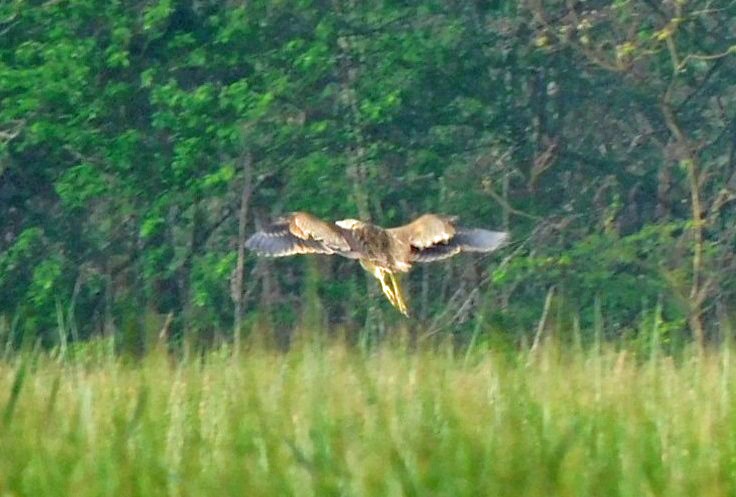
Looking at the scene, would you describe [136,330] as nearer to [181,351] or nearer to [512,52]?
[181,351]

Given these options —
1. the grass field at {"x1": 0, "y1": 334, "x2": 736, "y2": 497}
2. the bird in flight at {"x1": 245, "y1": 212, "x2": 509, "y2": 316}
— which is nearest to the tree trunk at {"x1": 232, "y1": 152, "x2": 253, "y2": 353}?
the bird in flight at {"x1": 245, "y1": 212, "x2": 509, "y2": 316}

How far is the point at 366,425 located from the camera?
13.4 feet

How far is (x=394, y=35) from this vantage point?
1770 cm

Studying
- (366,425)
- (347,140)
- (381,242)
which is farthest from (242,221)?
(366,425)

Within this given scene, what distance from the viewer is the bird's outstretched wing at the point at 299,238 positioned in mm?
9688

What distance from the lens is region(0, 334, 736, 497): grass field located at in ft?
12.6

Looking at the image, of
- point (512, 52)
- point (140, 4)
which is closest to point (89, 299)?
point (140, 4)

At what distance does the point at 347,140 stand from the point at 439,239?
25.9 ft

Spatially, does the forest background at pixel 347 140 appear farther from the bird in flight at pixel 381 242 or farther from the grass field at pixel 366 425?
the grass field at pixel 366 425

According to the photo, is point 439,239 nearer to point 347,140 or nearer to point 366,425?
point 366,425

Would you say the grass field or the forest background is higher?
the forest background

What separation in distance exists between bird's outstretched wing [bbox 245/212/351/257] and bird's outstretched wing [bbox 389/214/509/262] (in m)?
0.34

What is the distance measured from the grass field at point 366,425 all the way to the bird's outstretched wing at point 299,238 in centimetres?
484

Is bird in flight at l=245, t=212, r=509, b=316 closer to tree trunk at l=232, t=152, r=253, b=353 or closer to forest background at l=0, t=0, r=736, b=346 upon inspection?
tree trunk at l=232, t=152, r=253, b=353
